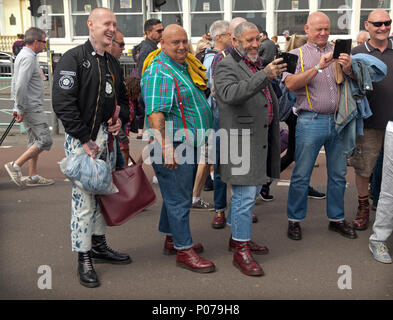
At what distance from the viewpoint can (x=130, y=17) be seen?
21172 mm

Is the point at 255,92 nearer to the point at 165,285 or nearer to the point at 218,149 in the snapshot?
the point at 218,149

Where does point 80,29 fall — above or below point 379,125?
above

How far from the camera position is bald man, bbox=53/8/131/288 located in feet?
11.4

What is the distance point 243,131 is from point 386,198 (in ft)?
4.25

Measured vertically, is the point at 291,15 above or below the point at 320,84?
above

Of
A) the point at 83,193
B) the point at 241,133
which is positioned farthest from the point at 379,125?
the point at 83,193

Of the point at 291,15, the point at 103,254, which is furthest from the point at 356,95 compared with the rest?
the point at 291,15

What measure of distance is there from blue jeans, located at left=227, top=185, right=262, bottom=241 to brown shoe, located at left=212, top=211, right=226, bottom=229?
99cm

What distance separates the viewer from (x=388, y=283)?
364 centimetres

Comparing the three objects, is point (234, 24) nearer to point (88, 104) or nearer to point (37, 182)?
point (88, 104)

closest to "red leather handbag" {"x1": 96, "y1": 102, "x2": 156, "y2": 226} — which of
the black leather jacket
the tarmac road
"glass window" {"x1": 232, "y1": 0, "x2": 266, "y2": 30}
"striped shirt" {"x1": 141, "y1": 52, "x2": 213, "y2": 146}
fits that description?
the black leather jacket

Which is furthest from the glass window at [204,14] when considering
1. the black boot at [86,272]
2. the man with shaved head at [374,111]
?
the black boot at [86,272]

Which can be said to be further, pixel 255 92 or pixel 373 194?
pixel 373 194

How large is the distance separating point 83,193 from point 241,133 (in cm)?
126
